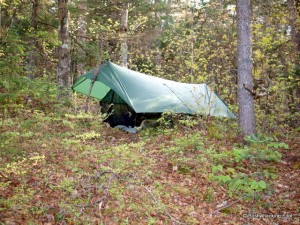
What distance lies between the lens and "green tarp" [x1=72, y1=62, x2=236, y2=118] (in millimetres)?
9266

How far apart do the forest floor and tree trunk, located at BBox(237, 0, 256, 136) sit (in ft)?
2.16

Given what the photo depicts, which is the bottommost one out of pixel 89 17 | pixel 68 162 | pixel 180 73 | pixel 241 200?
pixel 241 200

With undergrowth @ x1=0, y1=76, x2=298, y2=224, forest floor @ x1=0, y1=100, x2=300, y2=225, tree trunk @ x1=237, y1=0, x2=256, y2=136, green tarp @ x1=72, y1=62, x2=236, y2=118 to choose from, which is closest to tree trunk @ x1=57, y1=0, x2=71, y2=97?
green tarp @ x1=72, y1=62, x2=236, y2=118

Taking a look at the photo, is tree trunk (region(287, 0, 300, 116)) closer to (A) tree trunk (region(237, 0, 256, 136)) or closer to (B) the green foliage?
(A) tree trunk (region(237, 0, 256, 136))

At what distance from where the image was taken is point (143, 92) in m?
9.77

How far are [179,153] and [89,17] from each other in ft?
32.9

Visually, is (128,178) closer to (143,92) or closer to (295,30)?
(143,92)

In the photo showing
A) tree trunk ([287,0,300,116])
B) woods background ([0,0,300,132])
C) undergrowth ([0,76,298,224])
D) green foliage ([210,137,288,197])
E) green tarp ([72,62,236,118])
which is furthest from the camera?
green tarp ([72,62,236,118])

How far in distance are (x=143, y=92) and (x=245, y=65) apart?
136 inches

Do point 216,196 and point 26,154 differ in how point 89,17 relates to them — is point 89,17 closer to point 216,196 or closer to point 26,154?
point 26,154

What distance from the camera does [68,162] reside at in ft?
18.3

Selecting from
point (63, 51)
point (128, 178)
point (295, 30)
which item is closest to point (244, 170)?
point (128, 178)

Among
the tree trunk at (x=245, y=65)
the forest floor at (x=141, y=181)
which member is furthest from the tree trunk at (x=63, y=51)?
the tree trunk at (x=245, y=65)

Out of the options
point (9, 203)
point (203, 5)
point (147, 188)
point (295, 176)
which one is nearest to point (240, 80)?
point (295, 176)
